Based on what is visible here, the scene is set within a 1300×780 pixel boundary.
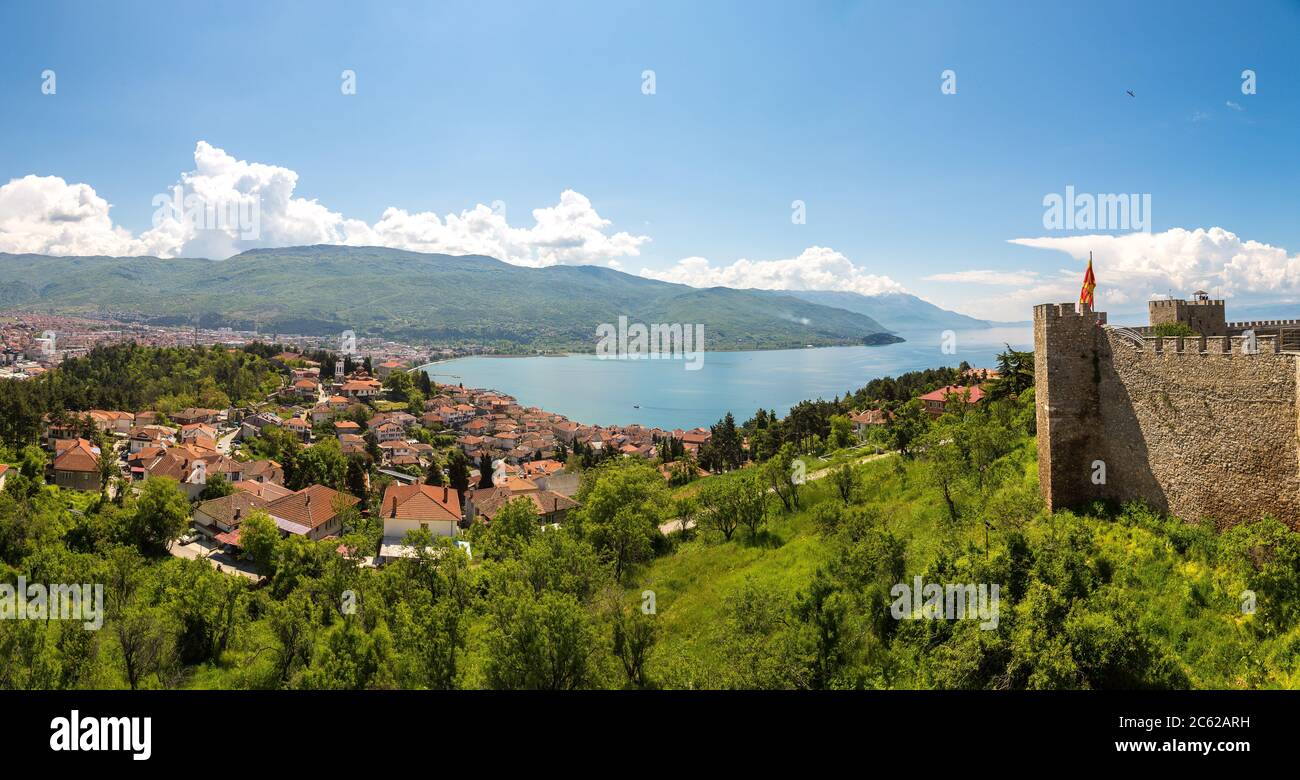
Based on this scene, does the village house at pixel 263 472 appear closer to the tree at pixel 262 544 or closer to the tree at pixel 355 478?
the tree at pixel 355 478

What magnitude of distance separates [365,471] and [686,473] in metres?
25.1

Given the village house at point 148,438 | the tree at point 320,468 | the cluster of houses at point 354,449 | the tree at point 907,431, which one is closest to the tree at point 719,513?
the cluster of houses at point 354,449

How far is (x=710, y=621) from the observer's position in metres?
15.4

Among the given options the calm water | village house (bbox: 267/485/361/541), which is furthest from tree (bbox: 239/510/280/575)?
the calm water
